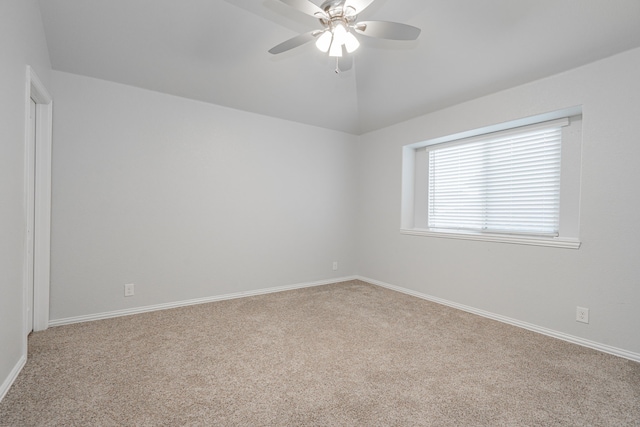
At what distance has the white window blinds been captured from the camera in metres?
2.96

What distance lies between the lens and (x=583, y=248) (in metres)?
2.51

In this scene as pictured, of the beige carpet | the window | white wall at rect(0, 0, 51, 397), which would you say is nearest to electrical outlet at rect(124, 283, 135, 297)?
the beige carpet

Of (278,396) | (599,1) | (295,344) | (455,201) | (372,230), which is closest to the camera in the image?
(278,396)

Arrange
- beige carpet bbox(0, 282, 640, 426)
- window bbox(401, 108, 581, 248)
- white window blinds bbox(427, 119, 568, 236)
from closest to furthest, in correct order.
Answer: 1. beige carpet bbox(0, 282, 640, 426)
2. window bbox(401, 108, 581, 248)
3. white window blinds bbox(427, 119, 568, 236)

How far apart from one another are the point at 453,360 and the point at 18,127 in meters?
3.49

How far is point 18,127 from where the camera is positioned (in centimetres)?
200

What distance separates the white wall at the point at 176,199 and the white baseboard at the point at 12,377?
882 millimetres

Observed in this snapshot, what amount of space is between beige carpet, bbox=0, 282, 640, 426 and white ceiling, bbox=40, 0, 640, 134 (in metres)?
2.45

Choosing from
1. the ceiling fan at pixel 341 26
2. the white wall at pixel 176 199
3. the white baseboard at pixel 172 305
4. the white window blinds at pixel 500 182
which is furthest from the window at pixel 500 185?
the ceiling fan at pixel 341 26

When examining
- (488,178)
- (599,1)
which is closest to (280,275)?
(488,178)

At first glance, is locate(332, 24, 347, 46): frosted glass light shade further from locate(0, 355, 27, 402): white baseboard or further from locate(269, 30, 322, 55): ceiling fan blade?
locate(0, 355, 27, 402): white baseboard

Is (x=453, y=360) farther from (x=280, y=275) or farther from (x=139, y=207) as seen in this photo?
(x=139, y=207)

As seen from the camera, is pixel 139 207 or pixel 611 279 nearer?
pixel 611 279

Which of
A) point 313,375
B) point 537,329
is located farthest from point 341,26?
point 537,329
